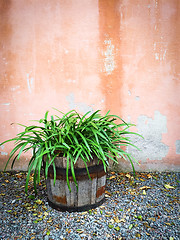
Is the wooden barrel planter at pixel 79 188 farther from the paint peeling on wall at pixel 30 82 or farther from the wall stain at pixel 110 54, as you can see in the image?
the paint peeling on wall at pixel 30 82

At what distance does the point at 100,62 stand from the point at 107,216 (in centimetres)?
171

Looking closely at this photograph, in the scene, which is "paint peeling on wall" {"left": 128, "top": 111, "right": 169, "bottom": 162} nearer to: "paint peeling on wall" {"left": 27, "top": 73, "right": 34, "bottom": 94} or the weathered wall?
the weathered wall

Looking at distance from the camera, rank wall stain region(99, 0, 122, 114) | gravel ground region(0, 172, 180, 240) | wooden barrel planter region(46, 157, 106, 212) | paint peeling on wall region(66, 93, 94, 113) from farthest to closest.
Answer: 1. paint peeling on wall region(66, 93, 94, 113)
2. wall stain region(99, 0, 122, 114)
3. wooden barrel planter region(46, 157, 106, 212)
4. gravel ground region(0, 172, 180, 240)

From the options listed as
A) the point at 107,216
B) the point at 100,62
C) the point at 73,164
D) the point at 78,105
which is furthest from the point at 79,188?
the point at 100,62

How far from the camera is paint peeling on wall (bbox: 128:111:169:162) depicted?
2.72 meters

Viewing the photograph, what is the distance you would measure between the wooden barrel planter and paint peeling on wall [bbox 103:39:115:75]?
126 cm

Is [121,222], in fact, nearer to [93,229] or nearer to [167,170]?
Answer: [93,229]

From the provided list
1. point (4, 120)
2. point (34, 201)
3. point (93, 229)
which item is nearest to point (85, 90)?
point (4, 120)

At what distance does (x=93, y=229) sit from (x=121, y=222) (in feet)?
0.81

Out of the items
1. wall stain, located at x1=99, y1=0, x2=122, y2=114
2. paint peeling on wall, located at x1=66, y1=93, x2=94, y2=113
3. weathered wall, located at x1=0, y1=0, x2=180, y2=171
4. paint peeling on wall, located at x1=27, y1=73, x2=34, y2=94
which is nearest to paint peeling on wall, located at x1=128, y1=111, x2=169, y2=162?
weathered wall, located at x1=0, y1=0, x2=180, y2=171

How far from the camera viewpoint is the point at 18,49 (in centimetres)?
275

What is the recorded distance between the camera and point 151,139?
275cm

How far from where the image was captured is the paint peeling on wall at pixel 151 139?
2.72 m

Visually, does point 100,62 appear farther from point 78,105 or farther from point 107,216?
point 107,216
